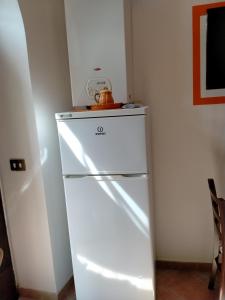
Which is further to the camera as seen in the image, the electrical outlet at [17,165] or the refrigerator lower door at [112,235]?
the electrical outlet at [17,165]

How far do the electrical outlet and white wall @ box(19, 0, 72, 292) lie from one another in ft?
0.48

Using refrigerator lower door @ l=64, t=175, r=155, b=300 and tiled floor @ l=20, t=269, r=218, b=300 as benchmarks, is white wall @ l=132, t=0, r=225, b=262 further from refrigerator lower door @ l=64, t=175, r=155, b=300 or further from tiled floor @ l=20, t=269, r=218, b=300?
refrigerator lower door @ l=64, t=175, r=155, b=300

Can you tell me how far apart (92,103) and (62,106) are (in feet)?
0.90

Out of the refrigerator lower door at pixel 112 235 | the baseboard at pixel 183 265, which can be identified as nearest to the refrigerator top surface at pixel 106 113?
the refrigerator lower door at pixel 112 235

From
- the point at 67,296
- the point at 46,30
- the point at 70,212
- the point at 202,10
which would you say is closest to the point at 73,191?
the point at 70,212

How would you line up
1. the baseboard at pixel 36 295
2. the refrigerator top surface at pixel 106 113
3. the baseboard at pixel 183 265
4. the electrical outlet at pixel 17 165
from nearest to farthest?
the refrigerator top surface at pixel 106 113
the electrical outlet at pixel 17 165
the baseboard at pixel 36 295
the baseboard at pixel 183 265

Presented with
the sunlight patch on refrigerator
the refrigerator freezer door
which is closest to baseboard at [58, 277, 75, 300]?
the sunlight patch on refrigerator

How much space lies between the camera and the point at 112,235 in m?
1.74

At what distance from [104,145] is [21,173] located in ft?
2.16

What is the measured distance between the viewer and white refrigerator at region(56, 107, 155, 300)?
1.63 metres

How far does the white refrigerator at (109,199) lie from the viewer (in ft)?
5.35

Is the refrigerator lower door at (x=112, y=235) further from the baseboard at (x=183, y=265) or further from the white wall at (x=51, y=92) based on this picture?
the baseboard at (x=183, y=265)

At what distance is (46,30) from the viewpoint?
73.5 inches

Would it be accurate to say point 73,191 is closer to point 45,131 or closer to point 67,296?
point 45,131
